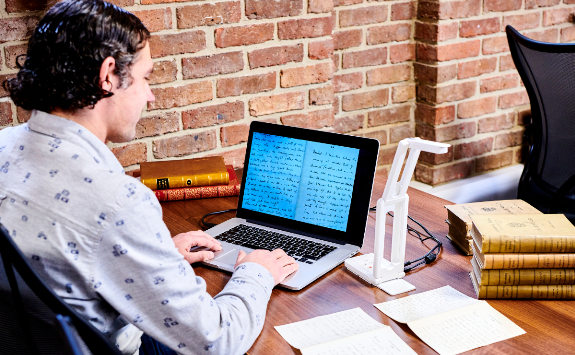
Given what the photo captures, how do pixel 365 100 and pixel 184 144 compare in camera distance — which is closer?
pixel 184 144

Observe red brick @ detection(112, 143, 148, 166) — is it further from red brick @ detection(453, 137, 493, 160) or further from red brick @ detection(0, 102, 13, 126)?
red brick @ detection(453, 137, 493, 160)

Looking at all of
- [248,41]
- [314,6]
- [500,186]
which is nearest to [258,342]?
[248,41]

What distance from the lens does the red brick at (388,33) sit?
225cm

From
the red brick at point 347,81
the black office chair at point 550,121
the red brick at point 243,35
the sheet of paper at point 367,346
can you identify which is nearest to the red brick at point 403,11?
the red brick at point 347,81

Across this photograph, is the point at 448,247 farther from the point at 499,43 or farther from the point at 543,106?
the point at 499,43

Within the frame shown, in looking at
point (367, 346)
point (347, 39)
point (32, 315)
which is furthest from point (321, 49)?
point (32, 315)

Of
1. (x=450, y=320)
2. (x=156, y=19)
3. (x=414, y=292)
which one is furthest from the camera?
(x=156, y=19)

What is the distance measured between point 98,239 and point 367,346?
449 mm

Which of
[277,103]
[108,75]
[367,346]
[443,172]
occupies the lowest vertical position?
[443,172]

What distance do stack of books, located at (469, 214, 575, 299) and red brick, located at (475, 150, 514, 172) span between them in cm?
148

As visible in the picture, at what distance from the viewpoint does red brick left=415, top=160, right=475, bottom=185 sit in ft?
7.93

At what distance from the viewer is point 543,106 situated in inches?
77.7

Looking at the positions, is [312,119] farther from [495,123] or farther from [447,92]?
[495,123]

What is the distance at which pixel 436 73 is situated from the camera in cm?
228
